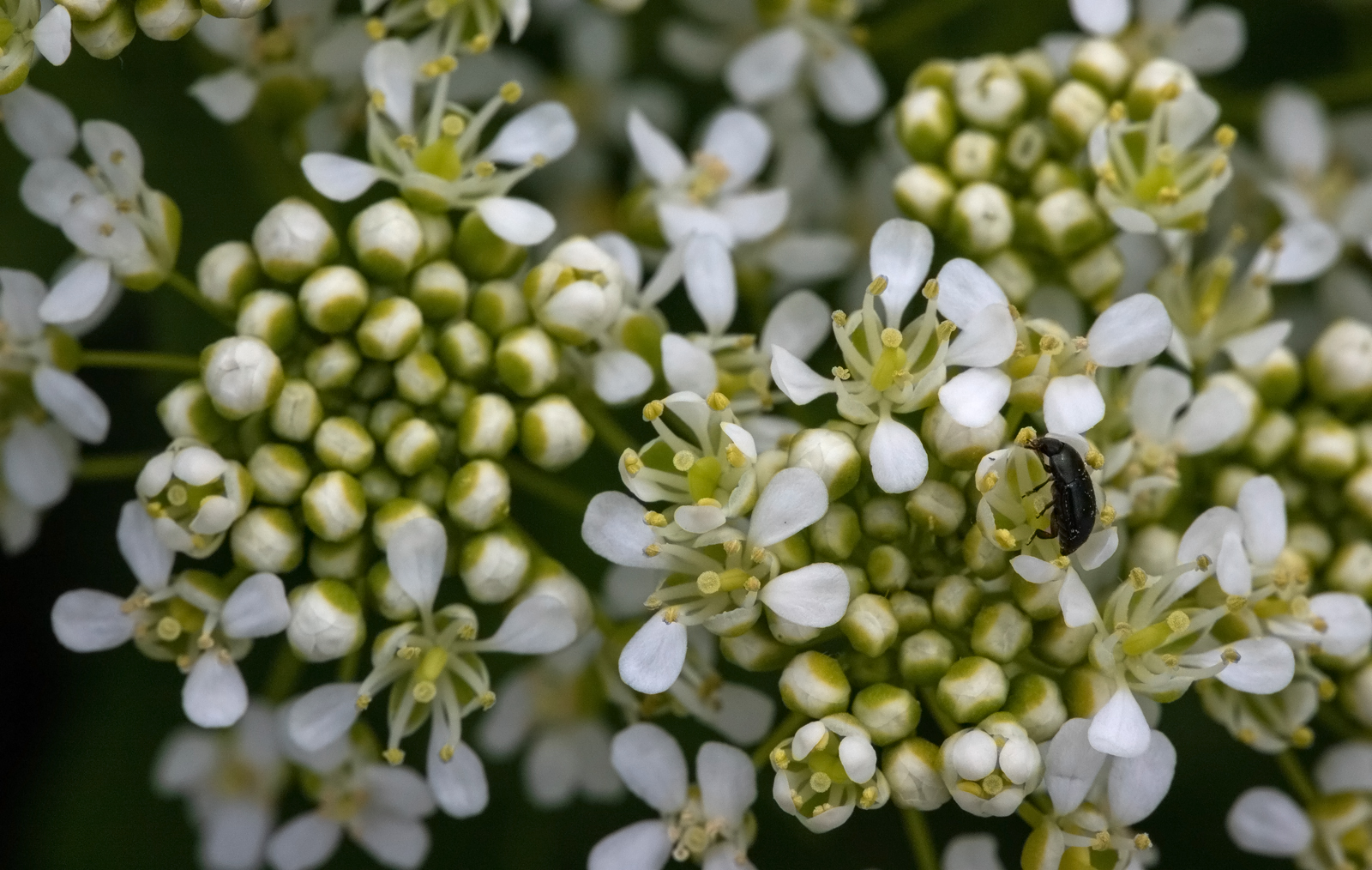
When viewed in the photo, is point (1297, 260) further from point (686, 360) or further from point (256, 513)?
point (256, 513)

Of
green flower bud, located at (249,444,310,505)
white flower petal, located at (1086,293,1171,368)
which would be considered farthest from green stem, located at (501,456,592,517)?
white flower petal, located at (1086,293,1171,368)

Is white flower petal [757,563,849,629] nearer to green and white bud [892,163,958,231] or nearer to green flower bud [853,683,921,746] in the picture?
green flower bud [853,683,921,746]

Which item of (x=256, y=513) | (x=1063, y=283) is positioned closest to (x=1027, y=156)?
(x=1063, y=283)

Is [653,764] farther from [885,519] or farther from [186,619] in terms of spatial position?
[186,619]

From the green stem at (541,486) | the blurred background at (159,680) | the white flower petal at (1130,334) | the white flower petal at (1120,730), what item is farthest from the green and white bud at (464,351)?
the white flower petal at (1120,730)

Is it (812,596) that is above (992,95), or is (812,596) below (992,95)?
below

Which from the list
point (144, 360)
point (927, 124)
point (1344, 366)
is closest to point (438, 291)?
point (144, 360)
